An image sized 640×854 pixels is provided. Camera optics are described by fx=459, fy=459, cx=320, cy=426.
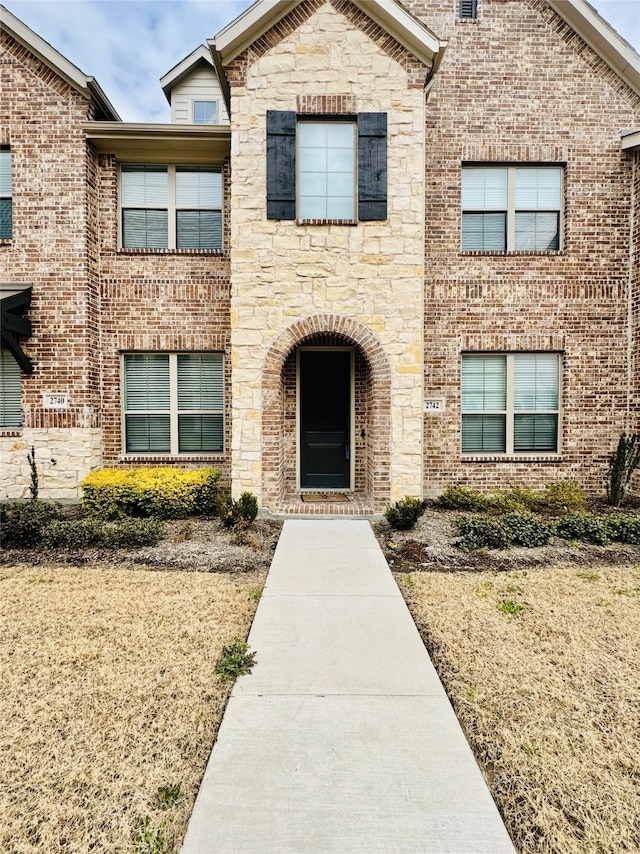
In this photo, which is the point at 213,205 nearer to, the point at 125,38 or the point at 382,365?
the point at 382,365

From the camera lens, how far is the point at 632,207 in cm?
840

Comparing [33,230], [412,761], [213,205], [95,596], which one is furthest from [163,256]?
[412,761]

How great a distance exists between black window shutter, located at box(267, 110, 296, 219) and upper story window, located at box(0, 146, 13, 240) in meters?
4.88

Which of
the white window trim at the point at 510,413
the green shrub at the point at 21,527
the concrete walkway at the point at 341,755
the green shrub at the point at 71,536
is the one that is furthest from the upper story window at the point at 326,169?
the concrete walkway at the point at 341,755

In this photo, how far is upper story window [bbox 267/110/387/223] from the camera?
699cm

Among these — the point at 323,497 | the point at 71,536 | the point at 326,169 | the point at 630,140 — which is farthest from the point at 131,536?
the point at 630,140

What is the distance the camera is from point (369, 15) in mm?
6926

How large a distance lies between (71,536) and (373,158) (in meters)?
6.95

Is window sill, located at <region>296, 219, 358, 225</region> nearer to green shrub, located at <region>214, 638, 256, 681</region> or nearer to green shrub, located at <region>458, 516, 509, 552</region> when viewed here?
green shrub, located at <region>458, 516, 509, 552</region>

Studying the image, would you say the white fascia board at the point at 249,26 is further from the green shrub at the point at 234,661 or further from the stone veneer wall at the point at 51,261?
the green shrub at the point at 234,661

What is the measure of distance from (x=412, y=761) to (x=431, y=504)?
6.08 metres

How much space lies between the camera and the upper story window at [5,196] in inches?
321

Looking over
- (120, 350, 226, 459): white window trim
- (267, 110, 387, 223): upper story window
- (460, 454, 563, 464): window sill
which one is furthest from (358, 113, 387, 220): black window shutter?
(460, 454, 563, 464): window sill

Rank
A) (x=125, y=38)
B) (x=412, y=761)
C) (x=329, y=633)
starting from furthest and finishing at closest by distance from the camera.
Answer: (x=125, y=38) < (x=329, y=633) < (x=412, y=761)
